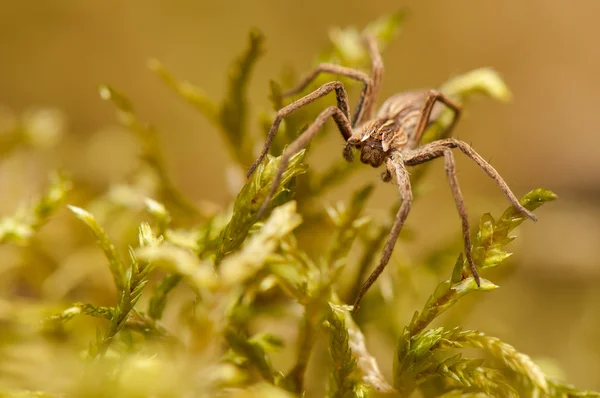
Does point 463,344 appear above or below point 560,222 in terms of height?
below

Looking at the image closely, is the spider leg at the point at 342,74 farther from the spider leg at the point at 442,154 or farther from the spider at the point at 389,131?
the spider leg at the point at 442,154

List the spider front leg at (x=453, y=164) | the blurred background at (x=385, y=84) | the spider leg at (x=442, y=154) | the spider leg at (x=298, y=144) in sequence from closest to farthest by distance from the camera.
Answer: the spider leg at (x=298, y=144), the spider front leg at (x=453, y=164), the spider leg at (x=442, y=154), the blurred background at (x=385, y=84)

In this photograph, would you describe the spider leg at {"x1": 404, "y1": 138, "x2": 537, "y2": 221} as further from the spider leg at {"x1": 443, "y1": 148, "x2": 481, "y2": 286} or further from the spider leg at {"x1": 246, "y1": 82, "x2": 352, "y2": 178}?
the spider leg at {"x1": 246, "y1": 82, "x2": 352, "y2": 178}

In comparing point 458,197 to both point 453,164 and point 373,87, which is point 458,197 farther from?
point 373,87

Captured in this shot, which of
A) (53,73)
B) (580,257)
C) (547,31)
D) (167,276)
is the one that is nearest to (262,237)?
(167,276)

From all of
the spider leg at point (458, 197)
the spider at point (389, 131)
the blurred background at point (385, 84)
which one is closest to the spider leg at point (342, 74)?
the spider at point (389, 131)

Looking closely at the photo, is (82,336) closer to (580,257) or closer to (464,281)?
(464,281)
